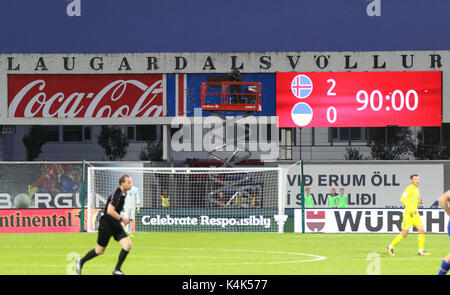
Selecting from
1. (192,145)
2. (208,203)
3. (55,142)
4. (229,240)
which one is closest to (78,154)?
(55,142)

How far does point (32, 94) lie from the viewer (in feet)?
158

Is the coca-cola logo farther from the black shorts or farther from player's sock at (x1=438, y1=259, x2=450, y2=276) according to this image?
player's sock at (x1=438, y1=259, x2=450, y2=276)

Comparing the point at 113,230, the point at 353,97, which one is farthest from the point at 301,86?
the point at 113,230

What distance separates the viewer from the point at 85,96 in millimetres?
47875

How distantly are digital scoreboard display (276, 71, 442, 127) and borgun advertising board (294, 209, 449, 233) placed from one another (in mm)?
12486

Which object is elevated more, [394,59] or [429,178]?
[394,59]

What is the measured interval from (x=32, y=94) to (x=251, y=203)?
1687cm

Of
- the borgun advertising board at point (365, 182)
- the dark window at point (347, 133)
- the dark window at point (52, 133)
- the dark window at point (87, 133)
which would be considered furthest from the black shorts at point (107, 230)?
the dark window at point (52, 133)

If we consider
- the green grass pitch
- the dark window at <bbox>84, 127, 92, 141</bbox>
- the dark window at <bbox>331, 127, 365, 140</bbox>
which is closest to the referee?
the green grass pitch

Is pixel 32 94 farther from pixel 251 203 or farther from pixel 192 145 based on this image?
pixel 251 203

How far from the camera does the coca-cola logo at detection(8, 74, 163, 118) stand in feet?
156

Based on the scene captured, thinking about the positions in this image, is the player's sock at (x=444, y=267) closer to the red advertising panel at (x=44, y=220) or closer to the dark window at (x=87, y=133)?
the red advertising panel at (x=44, y=220)

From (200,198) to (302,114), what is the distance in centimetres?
1041

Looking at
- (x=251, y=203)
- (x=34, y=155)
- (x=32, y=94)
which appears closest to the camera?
(x=251, y=203)
